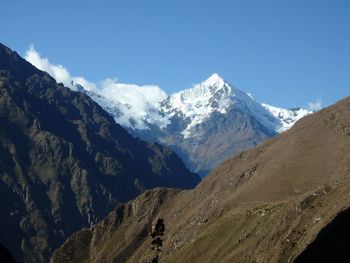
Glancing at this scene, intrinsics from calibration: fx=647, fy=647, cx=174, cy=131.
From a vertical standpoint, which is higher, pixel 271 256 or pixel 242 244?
pixel 242 244

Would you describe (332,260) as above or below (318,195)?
below

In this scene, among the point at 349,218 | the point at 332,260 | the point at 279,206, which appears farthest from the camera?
the point at 279,206

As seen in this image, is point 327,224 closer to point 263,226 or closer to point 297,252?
point 297,252

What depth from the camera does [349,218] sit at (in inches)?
4574

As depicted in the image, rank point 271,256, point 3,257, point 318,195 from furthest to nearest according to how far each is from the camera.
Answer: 1. point 318,195
2. point 271,256
3. point 3,257

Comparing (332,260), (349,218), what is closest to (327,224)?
(349,218)

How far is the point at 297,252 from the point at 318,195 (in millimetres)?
26115

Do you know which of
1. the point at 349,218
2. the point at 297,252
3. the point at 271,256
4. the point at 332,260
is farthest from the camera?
the point at 271,256

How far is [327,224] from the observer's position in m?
123

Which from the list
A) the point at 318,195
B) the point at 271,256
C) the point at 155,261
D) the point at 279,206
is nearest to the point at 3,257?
the point at 155,261

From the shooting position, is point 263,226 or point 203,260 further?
point 203,260

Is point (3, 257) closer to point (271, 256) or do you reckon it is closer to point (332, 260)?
point (332, 260)

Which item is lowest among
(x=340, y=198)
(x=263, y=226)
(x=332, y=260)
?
(x=332, y=260)

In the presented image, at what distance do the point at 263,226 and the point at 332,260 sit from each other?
71558 millimetres
